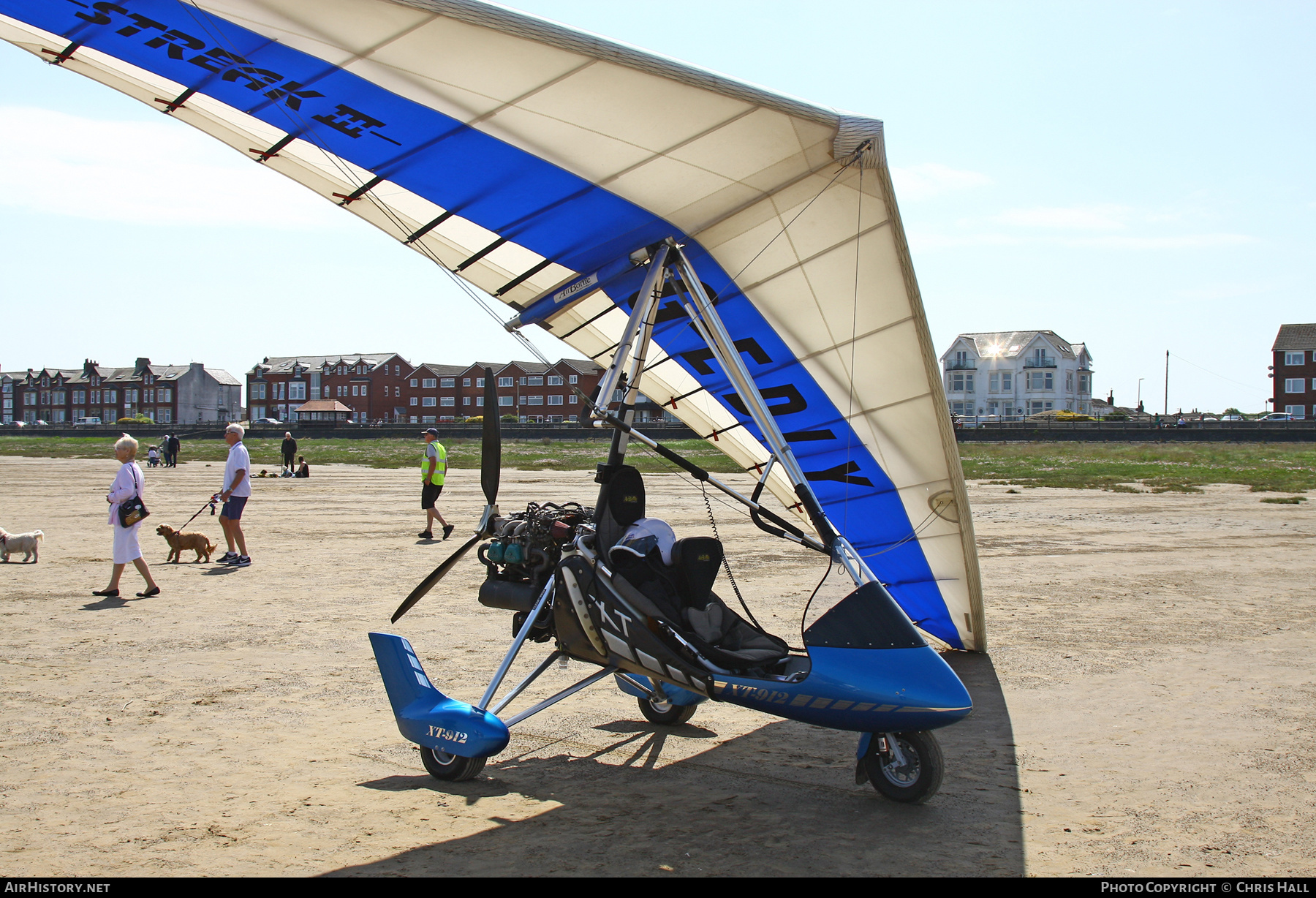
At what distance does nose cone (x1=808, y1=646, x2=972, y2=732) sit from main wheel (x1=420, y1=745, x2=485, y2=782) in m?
1.99

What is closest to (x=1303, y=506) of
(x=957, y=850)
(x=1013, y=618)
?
(x=1013, y=618)

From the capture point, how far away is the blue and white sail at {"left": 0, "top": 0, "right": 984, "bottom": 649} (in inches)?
189

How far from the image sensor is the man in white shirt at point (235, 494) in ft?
43.1

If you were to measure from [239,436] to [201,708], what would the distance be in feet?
26.2

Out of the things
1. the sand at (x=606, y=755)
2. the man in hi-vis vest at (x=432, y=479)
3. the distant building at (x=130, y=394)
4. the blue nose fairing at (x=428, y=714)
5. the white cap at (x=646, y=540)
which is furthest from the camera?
the distant building at (x=130, y=394)

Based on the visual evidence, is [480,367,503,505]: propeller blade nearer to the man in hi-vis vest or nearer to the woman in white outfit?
the woman in white outfit

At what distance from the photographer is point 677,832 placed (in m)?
4.67

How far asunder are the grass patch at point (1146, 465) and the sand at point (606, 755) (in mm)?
21150

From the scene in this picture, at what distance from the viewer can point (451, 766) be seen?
545cm

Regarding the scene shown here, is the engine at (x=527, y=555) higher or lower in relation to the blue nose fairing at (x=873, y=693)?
higher

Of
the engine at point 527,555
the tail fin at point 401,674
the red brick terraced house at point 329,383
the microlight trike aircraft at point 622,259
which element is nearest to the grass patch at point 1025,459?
the microlight trike aircraft at point 622,259

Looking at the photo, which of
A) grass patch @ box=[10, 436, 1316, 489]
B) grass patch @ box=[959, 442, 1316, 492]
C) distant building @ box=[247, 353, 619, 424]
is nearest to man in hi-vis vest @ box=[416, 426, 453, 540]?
grass patch @ box=[10, 436, 1316, 489]

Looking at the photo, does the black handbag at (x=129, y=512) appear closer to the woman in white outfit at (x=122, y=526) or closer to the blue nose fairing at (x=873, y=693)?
the woman in white outfit at (x=122, y=526)

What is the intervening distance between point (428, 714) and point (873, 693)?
2.57 meters
